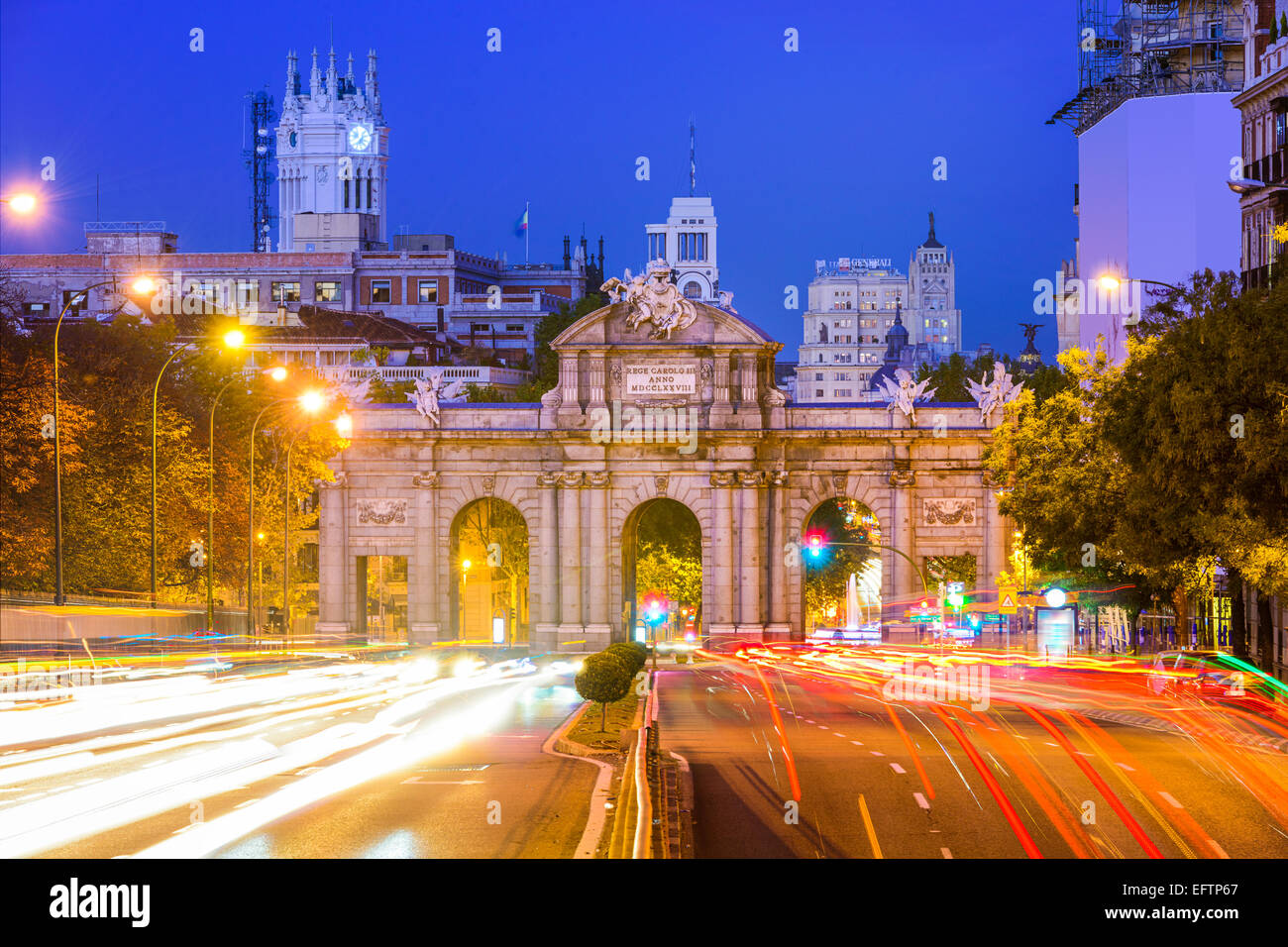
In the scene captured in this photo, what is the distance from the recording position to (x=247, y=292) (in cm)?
17138

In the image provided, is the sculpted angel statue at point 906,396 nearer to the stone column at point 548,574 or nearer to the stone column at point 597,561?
the stone column at point 597,561

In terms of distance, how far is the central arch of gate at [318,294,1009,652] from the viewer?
266 ft

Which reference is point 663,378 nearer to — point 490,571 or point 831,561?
point 831,561

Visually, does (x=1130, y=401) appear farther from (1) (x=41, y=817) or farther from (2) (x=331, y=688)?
(1) (x=41, y=817)

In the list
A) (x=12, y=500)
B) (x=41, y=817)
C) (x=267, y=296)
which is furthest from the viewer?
(x=267, y=296)

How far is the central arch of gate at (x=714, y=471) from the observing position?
81.1 meters

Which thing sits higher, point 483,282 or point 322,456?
point 483,282

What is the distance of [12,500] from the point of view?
57281mm

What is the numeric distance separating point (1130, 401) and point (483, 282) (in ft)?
478

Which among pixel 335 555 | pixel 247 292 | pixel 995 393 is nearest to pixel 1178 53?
pixel 995 393

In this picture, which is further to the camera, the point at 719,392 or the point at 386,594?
the point at 386,594

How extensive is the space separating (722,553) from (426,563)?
14287mm

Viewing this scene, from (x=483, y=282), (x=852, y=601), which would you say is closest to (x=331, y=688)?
(x=852, y=601)

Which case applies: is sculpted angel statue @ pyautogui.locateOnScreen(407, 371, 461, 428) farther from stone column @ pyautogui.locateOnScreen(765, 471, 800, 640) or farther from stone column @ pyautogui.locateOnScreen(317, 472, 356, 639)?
stone column @ pyautogui.locateOnScreen(765, 471, 800, 640)
